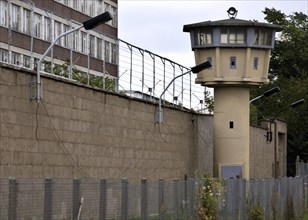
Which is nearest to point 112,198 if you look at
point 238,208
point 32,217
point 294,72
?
point 32,217

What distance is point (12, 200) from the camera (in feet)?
55.8

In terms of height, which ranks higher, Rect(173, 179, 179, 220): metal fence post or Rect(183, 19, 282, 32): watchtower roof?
Rect(183, 19, 282, 32): watchtower roof

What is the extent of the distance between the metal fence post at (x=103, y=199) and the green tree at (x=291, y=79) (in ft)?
234

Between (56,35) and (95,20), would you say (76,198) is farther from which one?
(56,35)

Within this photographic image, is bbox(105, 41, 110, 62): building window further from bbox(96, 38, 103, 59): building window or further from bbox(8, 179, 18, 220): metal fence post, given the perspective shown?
bbox(8, 179, 18, 220): metal fence post

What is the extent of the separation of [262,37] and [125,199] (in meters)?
31.3

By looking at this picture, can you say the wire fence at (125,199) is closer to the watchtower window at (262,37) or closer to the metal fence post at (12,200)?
the metal fence post at (12,200)

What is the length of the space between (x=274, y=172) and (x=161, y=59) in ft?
80.5

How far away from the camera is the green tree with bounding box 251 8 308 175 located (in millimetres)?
96500

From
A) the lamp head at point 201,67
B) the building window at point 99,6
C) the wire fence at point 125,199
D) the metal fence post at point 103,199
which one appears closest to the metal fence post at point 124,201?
the wire fence at point 125,199

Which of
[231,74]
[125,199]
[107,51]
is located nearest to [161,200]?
[125,199]

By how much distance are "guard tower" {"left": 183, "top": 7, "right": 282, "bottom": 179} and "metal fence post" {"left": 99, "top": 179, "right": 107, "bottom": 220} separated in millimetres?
30742

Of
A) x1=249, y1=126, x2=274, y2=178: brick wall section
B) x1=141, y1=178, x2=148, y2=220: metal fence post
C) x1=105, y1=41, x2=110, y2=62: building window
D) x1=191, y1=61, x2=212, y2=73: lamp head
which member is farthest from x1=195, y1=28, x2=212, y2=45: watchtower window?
x1=141, y1=178, x2=148, y2=220: metal fence post

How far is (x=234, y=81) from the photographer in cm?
5231
